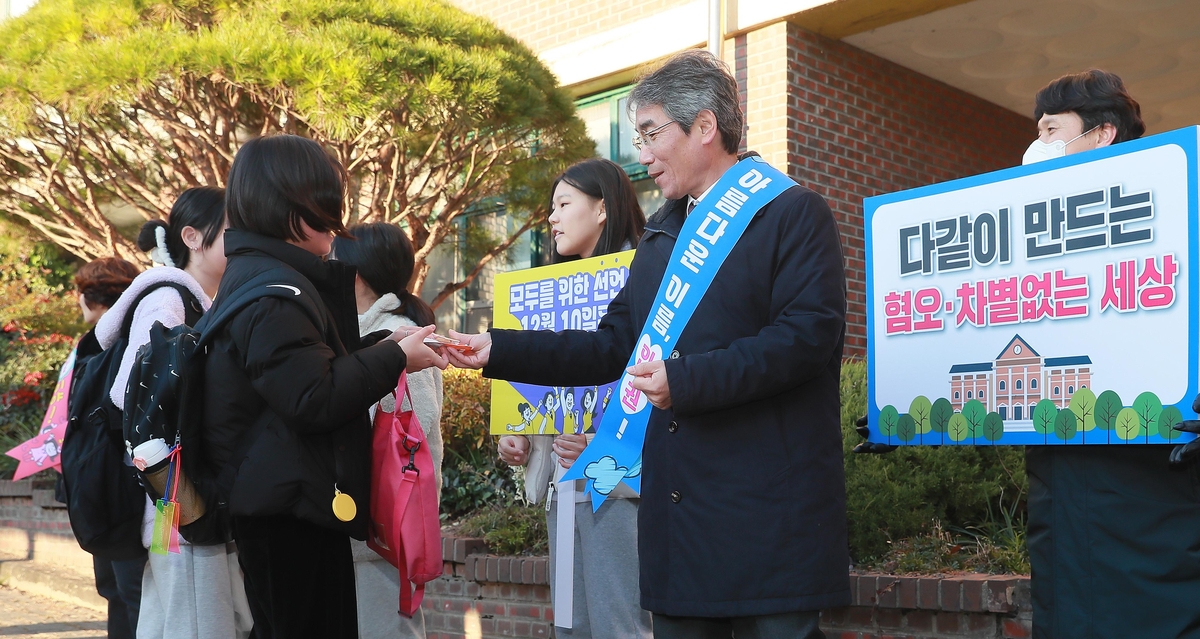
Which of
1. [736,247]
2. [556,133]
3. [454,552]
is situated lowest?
[454,552]

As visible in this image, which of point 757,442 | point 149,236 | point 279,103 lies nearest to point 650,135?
point 757,442

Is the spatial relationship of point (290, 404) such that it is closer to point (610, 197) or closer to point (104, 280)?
point (610, 197)

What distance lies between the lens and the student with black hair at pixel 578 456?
11.2ft

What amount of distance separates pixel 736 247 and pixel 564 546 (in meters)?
1.38

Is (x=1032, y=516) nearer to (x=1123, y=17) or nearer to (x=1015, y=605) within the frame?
(x=1015, y=605)

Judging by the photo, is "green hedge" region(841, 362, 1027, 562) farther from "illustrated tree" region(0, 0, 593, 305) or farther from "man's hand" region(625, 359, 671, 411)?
"illustrated tree" region(0, 0, 593, 305)

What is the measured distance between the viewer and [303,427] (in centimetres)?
260

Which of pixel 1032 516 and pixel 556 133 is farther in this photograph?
pixel 556 133

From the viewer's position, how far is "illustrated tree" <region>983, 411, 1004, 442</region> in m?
2.71

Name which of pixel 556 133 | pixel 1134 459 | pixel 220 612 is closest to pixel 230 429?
pixel 220 612

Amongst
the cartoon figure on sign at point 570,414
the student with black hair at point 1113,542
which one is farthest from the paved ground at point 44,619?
the student with black hair at point 1113,542

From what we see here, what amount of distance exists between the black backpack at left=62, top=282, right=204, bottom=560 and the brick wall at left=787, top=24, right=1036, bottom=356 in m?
6.03

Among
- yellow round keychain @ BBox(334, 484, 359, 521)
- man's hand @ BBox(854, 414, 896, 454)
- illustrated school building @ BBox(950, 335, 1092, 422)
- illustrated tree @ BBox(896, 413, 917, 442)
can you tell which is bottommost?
yellow round keychain @ BBox(334, 484, 359, 521)

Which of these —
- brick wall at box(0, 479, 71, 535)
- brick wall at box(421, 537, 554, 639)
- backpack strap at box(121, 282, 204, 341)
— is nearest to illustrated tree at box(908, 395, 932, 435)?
backpack strap at box(121, 282, 204, 341)
